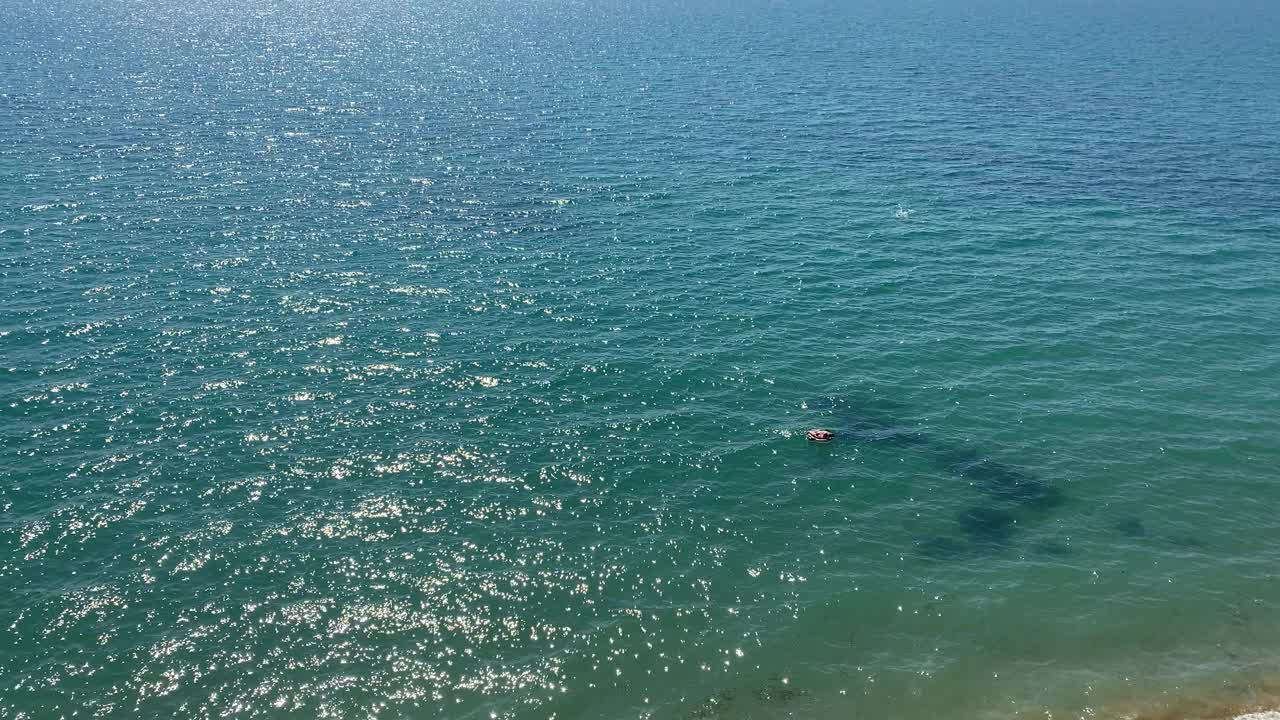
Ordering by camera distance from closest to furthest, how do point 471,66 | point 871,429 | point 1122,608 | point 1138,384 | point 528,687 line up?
point 528,687 → point 1122,608 → point 871,429 → point 1138,384 → point 471,66

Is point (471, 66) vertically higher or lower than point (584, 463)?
higher

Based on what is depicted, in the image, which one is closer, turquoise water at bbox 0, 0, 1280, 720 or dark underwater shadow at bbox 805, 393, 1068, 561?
turquoise water at bbox 0, 0, 1280, 720

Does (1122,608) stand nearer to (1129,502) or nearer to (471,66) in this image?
(1129,502)

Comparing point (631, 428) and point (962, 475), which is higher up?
point (631, 428)

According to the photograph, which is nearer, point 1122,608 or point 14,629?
point 14,629

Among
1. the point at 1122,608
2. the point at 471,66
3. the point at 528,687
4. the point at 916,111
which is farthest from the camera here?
the point at 471,66

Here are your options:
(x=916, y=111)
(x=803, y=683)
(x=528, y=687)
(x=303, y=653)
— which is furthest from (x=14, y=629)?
(x=916, y=111)

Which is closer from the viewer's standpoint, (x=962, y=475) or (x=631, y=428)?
(x=962, y=475)

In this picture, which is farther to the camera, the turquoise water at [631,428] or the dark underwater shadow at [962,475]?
the dark underwater shadow at [962,475]
